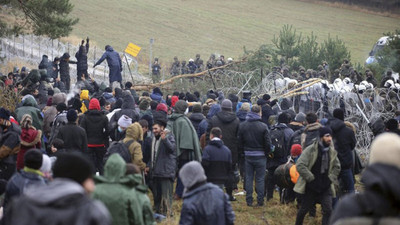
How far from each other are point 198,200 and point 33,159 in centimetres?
162

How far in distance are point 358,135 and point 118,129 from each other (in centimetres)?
642

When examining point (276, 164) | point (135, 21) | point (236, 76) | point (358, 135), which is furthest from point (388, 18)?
point (276, 164)

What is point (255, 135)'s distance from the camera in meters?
11.9

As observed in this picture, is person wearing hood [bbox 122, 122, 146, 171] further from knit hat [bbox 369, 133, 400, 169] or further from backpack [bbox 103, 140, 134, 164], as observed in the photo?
knit hat [bbox 369, 133, 400, 169]

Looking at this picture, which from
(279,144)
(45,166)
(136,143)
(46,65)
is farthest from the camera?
(46,65)

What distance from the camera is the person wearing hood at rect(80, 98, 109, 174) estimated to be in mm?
11852

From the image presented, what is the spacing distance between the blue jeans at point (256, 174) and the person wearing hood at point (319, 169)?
2.25 metres

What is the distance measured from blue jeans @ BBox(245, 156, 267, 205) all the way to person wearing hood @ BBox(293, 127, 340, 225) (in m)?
2.25

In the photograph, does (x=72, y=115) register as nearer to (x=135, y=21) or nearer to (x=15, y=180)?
(x=15, y=180)

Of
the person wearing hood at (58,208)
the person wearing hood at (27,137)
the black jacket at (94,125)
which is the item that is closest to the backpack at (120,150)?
the person wearing hood at (27,137)

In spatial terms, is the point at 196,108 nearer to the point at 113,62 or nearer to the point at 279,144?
the point at 279,144

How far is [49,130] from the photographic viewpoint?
42.1ft

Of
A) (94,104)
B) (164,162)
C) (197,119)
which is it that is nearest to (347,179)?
(164,162)

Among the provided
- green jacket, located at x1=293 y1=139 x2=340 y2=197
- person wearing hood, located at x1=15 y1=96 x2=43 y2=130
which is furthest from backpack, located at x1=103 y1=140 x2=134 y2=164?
person wearing hood, located at x1=15 y1=96 x2=43 y2=130
